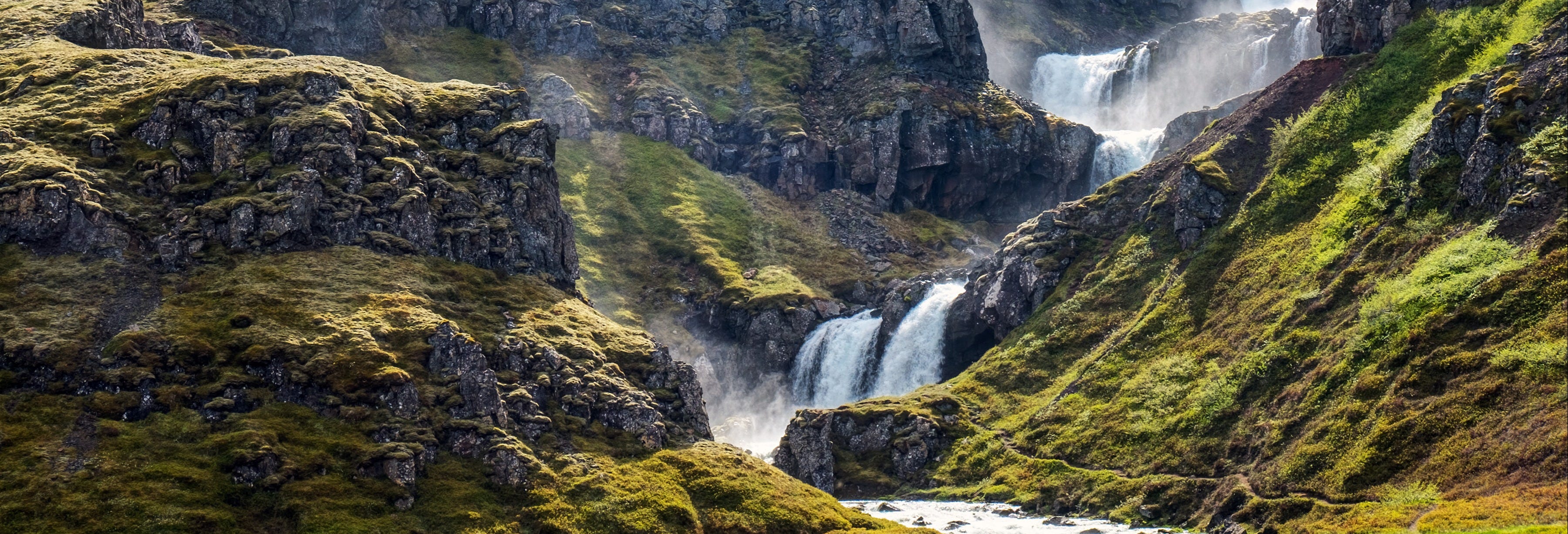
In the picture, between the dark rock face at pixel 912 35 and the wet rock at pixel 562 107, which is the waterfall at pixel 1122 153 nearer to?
the dark rock face at pixel 912 35

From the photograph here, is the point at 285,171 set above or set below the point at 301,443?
above

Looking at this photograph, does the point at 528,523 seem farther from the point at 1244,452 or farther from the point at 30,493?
the point at 1244,452

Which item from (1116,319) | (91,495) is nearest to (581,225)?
(1116,319)

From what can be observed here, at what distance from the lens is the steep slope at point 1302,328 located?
52.5 meters

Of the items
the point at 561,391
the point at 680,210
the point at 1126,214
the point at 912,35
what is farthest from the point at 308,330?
the point at 912,35

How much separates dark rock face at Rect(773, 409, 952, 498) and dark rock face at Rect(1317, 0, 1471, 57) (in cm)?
5317

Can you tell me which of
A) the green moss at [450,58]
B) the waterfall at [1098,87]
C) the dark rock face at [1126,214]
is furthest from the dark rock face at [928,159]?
the dark rock face at [1126,214]

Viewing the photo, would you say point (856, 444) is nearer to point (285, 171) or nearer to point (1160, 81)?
point (285, 171)

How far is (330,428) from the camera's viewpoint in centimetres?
6088

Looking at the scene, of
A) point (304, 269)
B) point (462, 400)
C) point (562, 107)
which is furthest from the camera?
point (562, 107)

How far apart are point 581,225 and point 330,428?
83.5 metres

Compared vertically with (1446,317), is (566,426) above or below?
below

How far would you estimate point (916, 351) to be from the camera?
115000 millimetres

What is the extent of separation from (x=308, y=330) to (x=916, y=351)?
6495 centimetres
